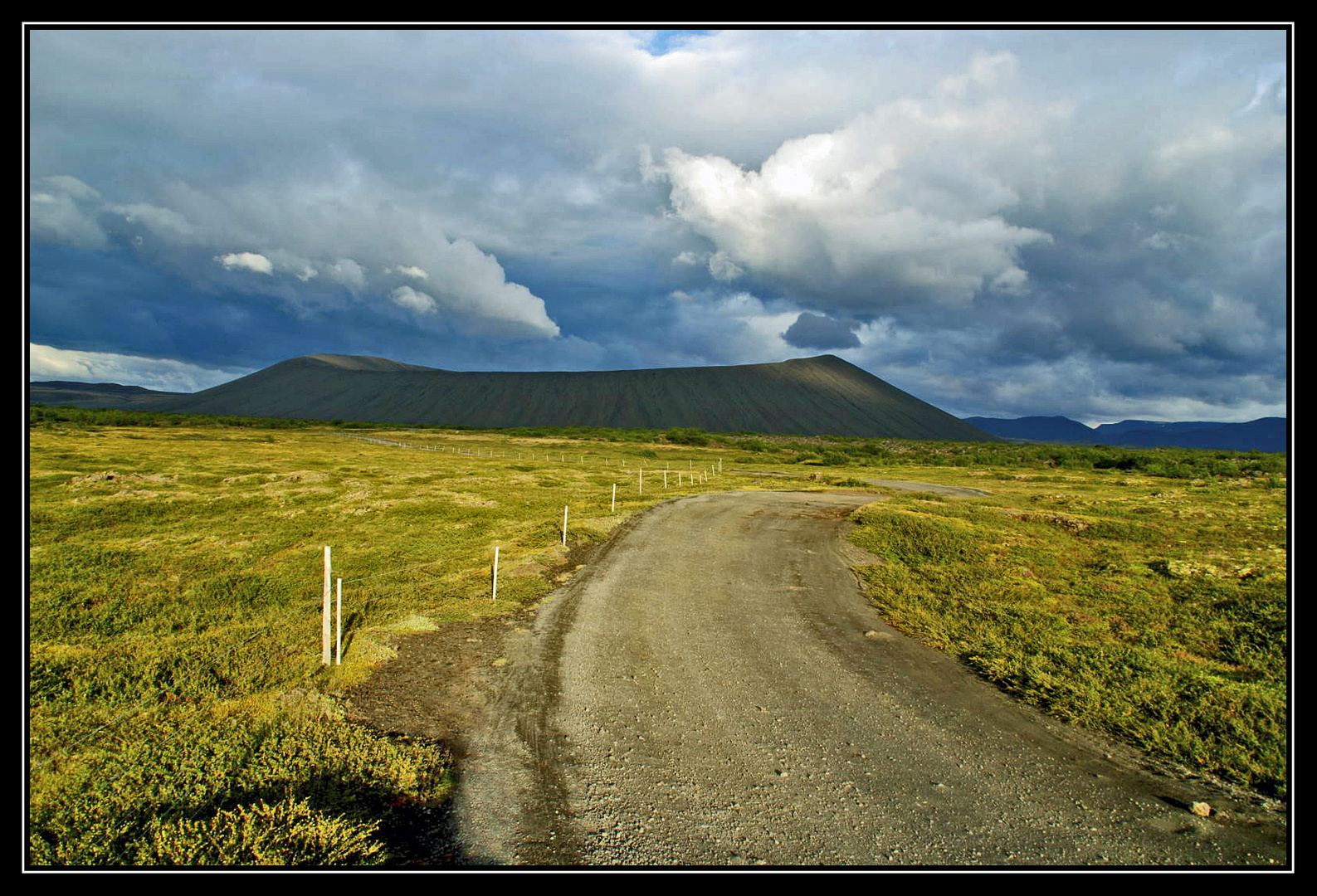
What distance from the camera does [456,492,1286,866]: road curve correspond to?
5820mm

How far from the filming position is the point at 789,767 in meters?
7.24

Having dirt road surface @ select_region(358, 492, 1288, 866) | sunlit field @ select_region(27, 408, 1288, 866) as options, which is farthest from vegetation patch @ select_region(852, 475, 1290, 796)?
dirt road surface @ select_region(358, 492, 1288, 866)

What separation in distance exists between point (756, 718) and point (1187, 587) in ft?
53.4

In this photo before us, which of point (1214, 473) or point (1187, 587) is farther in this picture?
point (1214, 473)

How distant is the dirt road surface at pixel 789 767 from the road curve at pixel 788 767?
0.03 metres

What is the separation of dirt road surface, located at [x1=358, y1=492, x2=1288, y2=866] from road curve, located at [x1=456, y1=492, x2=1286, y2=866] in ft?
0.09

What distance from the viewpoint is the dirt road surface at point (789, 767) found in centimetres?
582

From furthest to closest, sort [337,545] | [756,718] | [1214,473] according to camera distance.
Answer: [1214,473]
[337,545]
[756,718]

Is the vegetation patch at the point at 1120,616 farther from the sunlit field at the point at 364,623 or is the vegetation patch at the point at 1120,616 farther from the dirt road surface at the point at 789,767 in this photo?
the dirt road surface at the point at 789,767

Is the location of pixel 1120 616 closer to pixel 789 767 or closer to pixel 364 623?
pixel 789 767

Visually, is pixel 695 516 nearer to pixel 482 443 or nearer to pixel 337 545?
pixel 337 545

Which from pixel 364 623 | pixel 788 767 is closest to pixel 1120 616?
pixel 788 767
